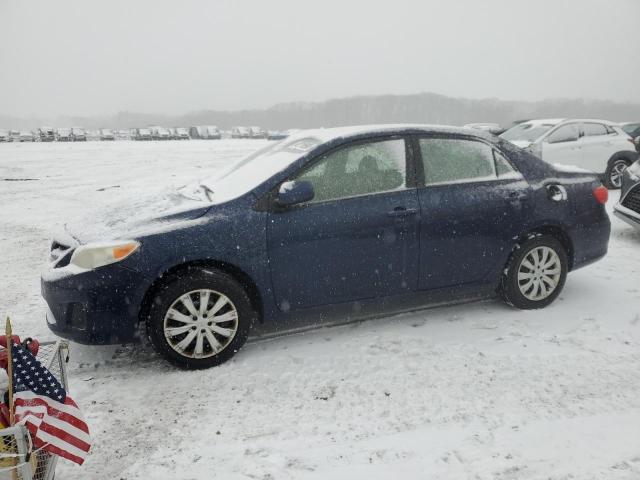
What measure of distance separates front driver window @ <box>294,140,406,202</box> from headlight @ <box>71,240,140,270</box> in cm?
130

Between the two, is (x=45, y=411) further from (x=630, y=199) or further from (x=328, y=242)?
(x=630, y=199)

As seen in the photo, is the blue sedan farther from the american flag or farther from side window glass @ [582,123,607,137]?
side window glass @ [582,123,607,137]

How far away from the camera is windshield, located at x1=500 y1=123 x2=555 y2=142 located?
481 inches

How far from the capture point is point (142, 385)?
375cm

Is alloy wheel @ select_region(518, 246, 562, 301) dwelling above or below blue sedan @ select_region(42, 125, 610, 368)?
below

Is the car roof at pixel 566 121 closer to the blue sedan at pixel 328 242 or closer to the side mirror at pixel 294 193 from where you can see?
the blue sedan at pixel 328 242

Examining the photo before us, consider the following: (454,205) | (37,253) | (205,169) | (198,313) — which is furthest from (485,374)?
(205,169)

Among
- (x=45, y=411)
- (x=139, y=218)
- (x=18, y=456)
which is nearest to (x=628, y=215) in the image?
(x=139, y=218)

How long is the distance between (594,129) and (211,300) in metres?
11.2

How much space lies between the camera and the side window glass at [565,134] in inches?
472

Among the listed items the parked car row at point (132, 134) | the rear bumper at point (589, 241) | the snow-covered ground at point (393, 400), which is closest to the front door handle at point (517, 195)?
the rear bumper at point (589, 241)

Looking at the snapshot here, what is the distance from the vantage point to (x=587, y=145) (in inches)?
474

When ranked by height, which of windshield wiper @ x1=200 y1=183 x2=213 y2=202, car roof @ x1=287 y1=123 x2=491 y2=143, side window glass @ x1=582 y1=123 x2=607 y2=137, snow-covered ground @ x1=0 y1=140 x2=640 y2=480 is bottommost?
snow-covered ground @ x1=0 y1=140 x2=640 y2=480

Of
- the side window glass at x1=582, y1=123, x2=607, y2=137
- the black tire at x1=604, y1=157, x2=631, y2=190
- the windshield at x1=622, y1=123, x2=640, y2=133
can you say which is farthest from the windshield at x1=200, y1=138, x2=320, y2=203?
the windshield at x1=622, y1=123, x2=640, y2=133
